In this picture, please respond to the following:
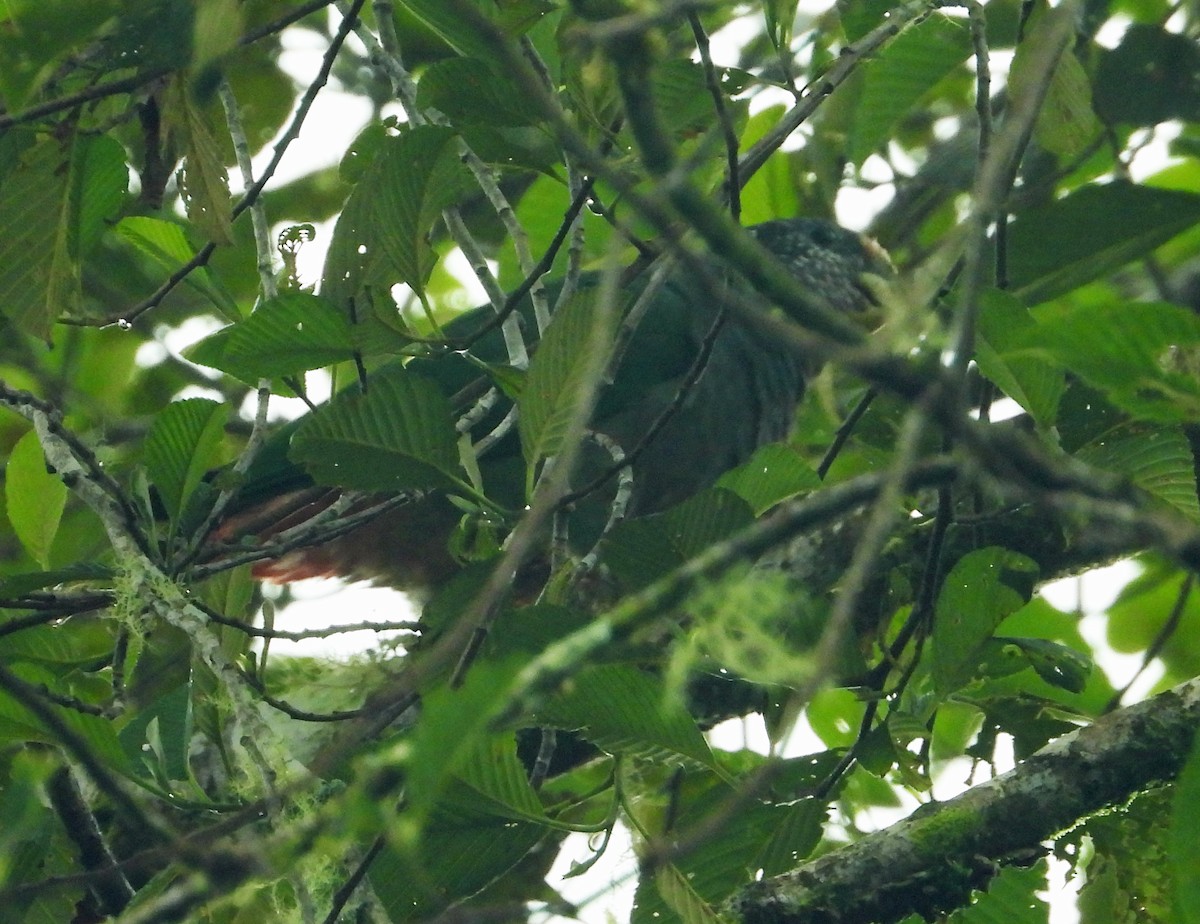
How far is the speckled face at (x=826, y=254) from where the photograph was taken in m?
4.35

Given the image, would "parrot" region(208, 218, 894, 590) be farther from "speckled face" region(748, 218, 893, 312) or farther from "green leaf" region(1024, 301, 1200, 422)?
"green leaf" region(1024, 301, 1200, 422)

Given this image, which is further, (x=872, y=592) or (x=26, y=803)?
(x=872, y=592)

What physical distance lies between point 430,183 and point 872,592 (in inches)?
51.7

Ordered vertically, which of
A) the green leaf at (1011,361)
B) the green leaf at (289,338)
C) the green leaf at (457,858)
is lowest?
the green leaf at (457,858)

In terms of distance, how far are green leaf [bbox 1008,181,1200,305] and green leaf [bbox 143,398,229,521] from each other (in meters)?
1.20

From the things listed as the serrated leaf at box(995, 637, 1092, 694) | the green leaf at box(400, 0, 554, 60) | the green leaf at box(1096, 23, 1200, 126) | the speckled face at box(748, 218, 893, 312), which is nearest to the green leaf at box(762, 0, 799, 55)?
the green leaf at box(400, 0, 554, 60)

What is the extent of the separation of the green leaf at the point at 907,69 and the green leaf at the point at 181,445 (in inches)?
52.6

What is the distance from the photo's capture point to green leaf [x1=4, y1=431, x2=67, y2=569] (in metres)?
2.38

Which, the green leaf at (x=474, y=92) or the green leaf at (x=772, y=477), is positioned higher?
the green leaf at (x=474, y=92)

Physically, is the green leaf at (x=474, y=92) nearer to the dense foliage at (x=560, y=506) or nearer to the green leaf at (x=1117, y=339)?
the dense foliage at (x=560, y=506)

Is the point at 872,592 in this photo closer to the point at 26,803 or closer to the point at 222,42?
the point at 222,42

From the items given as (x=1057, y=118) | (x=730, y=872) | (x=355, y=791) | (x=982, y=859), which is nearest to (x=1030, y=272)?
(x=1057, y=118)

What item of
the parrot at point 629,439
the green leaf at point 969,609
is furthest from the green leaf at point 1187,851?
the parrot at point 629,439

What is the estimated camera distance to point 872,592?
9.06 feet
